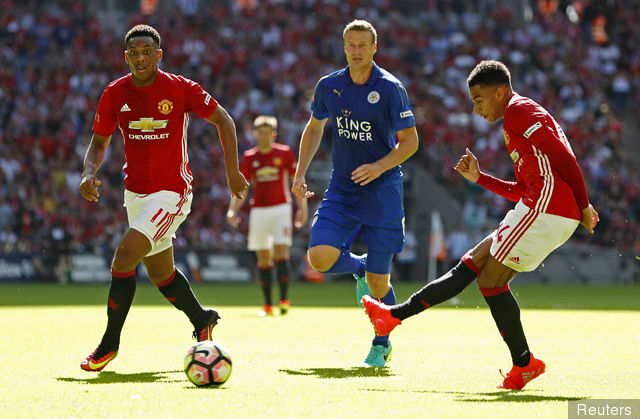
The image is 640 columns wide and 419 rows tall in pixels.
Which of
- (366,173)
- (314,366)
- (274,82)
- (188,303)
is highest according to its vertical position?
(274,82)

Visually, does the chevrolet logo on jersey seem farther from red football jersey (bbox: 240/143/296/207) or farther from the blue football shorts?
red football jersey (bbox: 240/143/296/207)

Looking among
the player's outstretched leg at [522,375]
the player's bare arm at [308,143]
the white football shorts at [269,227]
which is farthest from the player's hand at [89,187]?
the white football shorts at [269,227]

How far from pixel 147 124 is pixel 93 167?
0.53 metres

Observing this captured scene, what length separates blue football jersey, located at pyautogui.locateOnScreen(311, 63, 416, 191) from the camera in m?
7.80

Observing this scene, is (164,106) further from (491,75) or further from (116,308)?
(491,75)

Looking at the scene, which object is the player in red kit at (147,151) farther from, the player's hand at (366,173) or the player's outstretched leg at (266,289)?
the player's outstretched leg at (266,289)

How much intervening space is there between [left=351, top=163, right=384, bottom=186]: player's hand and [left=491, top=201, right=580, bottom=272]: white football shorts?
1.25 metres

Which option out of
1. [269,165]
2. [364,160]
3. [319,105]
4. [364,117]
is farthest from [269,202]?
[364,117]

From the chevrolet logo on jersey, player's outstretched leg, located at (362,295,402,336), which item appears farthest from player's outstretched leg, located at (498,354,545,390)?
the chevrolet logo on jersey

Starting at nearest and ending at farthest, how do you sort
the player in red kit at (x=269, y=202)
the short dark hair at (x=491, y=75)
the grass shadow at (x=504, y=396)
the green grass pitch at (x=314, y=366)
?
the green grass pitch at (x=314, y=366), the grass shadow at (x=504, y=396), the short dark hair at (x=491, y=75), the player in red kit at (x=269, y=202)

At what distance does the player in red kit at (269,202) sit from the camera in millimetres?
14492

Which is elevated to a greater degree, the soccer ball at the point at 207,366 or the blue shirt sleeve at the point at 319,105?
the blue shirt sleeve at the point at 319,105

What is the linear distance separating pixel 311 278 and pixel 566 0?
53.7 ft

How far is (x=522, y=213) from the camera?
6477 millimetres
